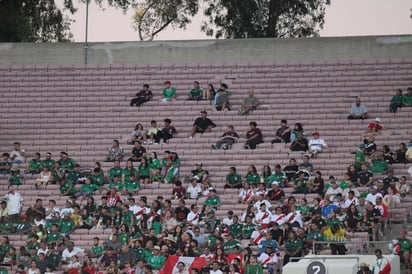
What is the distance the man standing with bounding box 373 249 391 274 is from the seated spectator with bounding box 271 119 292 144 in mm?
8599

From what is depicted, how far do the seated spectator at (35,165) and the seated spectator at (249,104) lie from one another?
19.0 ft

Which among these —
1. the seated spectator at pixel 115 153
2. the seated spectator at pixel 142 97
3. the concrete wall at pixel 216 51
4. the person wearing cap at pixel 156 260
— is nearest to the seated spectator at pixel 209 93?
the seated spectator at pixel 142 97

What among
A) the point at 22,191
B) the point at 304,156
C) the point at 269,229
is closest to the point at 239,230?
the point at 269,229

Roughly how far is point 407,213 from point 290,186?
321cm

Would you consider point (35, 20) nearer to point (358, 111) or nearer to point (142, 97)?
point (142, 97)

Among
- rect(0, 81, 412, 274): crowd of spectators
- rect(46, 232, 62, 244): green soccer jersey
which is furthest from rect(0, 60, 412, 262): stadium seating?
rect(46, 232, 62, 244): green soccer jersey

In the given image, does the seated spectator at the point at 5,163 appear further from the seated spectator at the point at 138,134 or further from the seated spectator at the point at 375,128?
the seated spectator at the point at 375,128

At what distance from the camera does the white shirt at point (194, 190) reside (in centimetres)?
3478

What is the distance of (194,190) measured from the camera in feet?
114

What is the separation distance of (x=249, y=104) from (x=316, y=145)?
3.53 m

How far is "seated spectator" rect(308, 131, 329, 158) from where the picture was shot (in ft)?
118

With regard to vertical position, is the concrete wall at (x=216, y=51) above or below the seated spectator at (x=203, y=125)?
above

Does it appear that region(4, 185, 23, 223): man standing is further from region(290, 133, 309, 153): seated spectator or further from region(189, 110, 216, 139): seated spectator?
region(290, 133, 309, 153): seated spectator

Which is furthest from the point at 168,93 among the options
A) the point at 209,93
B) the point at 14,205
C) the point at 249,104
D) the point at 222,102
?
the point at 14,205
